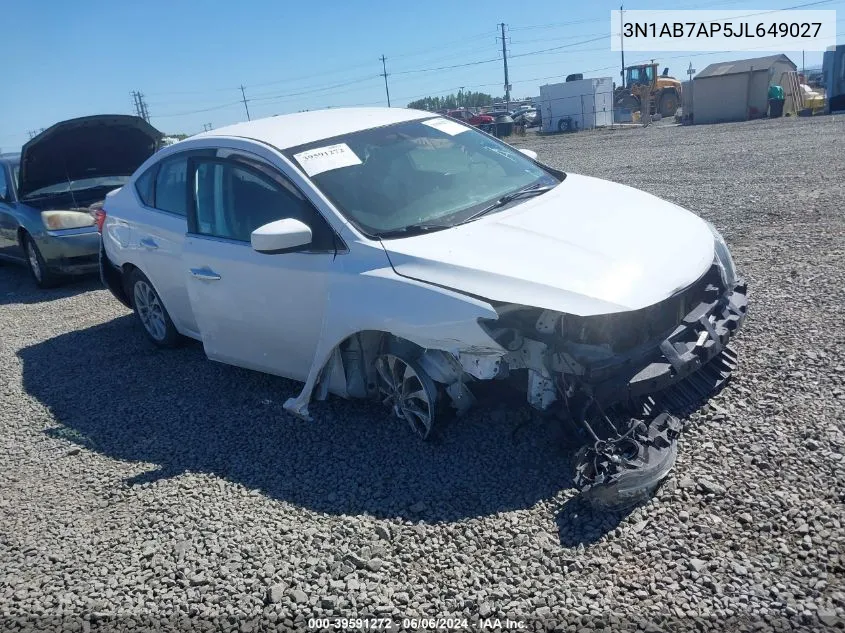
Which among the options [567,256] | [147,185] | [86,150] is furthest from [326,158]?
[86,150]

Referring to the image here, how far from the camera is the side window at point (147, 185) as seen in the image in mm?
5559

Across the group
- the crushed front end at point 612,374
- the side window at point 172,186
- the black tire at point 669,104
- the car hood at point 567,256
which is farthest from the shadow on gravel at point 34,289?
the black tire at point 669,104

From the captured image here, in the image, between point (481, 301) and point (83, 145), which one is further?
point (83, 145)

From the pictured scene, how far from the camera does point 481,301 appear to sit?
3.29 metres

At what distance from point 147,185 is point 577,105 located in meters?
35.8

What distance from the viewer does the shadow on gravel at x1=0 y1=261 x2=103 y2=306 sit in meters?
8.82

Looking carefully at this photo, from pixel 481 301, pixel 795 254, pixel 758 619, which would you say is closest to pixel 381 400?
pixel 481 301

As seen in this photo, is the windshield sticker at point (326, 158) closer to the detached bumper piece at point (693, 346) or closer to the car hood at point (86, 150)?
the detached bumper piece at point (693, 346)

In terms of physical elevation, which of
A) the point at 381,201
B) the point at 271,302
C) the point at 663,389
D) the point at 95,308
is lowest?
the point at 95,308

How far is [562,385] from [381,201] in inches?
62.0

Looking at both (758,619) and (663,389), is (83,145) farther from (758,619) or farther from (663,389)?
(758,619)

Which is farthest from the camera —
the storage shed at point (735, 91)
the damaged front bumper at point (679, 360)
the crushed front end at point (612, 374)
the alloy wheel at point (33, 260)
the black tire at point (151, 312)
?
the storage shed at point (735, 91)

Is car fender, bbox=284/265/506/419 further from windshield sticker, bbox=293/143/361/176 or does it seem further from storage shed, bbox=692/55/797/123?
storage shed, bbox=692/55/797/123

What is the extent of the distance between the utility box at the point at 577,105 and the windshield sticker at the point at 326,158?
35560mm
